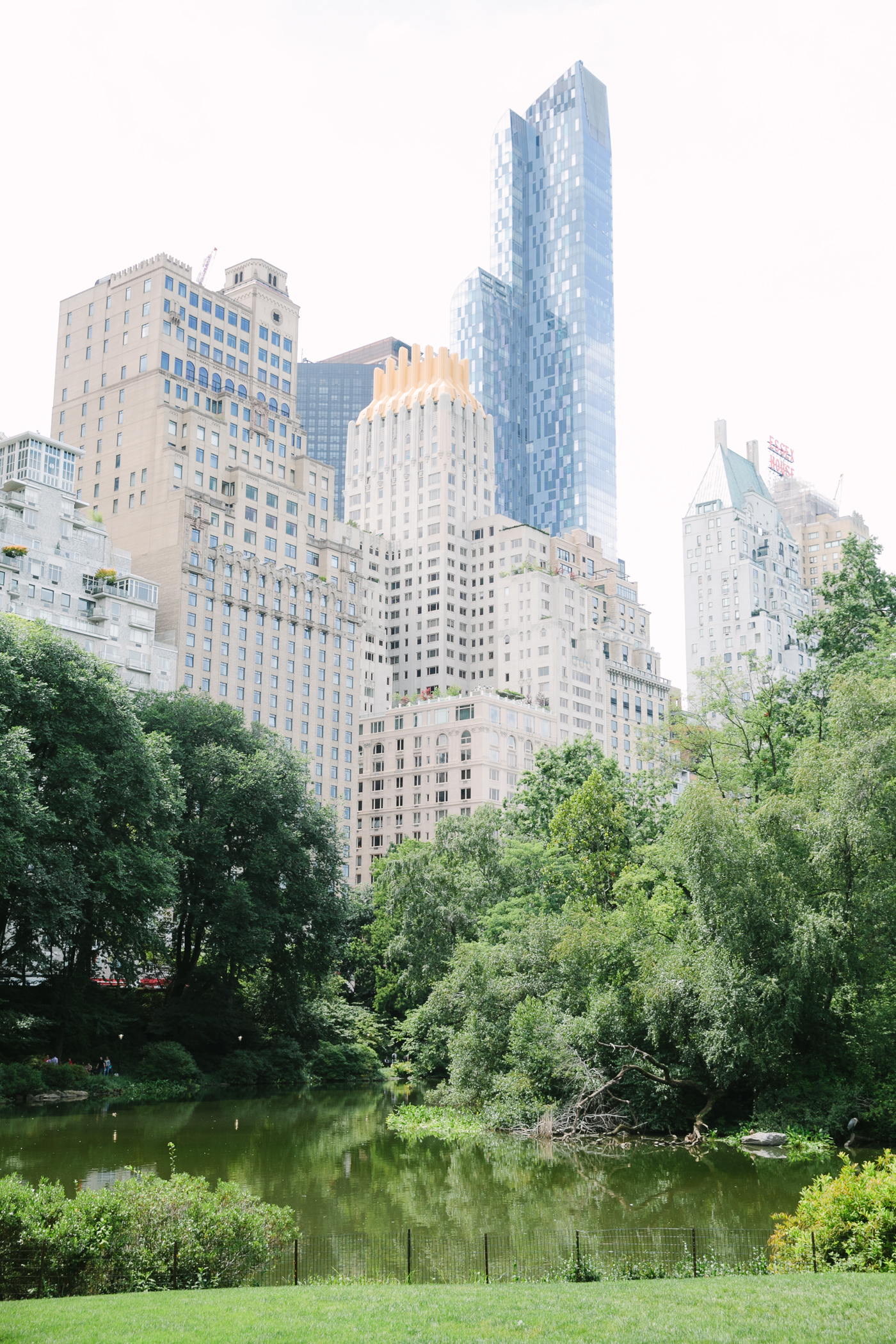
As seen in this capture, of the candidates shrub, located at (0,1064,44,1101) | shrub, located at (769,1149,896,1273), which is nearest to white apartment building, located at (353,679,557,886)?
shrub, located at (0,1064,44,1101)

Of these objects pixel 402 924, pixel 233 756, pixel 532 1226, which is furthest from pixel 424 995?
Answer: pixel 532 1226

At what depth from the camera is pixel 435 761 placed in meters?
159

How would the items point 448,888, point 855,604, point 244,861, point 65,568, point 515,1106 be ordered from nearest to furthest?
point 515,1106 → point 855,604 → point 448,888 → point 244,861 → point 65,568

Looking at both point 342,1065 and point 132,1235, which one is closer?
point 132,1235

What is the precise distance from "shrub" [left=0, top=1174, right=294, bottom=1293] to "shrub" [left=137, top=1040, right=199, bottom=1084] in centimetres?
4260

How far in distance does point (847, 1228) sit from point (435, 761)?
138023mm

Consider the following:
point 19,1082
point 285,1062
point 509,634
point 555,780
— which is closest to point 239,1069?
point 285,1062

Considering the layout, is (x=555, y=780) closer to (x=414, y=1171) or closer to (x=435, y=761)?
(x=414, y=1171)

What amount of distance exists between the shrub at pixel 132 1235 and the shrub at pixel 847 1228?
9.77 metres

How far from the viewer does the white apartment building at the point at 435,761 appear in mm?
156000

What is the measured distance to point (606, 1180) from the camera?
3403 centimetres

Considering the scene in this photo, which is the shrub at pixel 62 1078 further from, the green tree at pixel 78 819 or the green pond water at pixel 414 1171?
the green pond water at pixel 414 1171

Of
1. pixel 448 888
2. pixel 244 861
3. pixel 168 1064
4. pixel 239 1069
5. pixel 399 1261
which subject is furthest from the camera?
pixel 244 861

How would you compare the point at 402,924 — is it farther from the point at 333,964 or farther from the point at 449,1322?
the point at 449,1322
